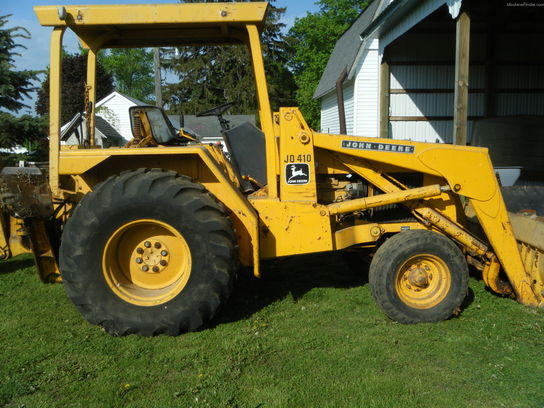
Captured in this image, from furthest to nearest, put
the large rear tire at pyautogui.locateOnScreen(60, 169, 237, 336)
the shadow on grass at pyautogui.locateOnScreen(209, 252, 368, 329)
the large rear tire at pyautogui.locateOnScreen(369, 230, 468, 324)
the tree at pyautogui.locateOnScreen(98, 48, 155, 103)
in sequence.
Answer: the tree at pyautogui.locateOnScreen(98, 48, 155, 103) < the shadow on grass at pyautogui.locateOnScreen(209, 252, 368, 329) < the large rear tire at pyautogui.locateOnScreen(369, 230, 468, 324) < the large rear tire at pyautogui.locateOnScreen(60, 169, 237, 336)

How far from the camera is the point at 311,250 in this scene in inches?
159

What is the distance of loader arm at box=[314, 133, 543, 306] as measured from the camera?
13.7ft

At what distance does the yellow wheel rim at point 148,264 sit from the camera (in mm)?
3742

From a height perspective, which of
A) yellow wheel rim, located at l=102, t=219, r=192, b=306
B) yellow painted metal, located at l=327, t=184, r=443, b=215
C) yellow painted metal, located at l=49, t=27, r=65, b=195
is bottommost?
yellow wheel rim, located at l=102, t=219, r=192, b=306

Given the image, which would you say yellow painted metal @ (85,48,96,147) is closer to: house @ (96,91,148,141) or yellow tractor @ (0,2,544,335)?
yellow tractor @ (0,2,544,335)

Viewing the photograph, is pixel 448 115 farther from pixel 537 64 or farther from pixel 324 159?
pixel 324 159

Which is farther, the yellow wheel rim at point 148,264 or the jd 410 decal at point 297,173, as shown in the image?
the jd 410 decal at point 297,173

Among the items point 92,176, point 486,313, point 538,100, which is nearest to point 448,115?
point 538,100

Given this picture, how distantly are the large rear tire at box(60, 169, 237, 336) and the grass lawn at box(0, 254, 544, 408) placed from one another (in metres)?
0.20

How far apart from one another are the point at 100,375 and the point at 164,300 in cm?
71

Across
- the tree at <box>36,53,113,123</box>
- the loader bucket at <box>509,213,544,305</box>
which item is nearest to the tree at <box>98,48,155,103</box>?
the tree at <box>36,53,113,123</box>

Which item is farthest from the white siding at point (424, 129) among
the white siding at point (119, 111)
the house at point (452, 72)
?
the white siding at point (119, 111)

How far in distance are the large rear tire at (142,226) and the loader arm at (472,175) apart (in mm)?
1305

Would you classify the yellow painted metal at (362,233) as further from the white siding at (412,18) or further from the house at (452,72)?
the house at (452,72)
